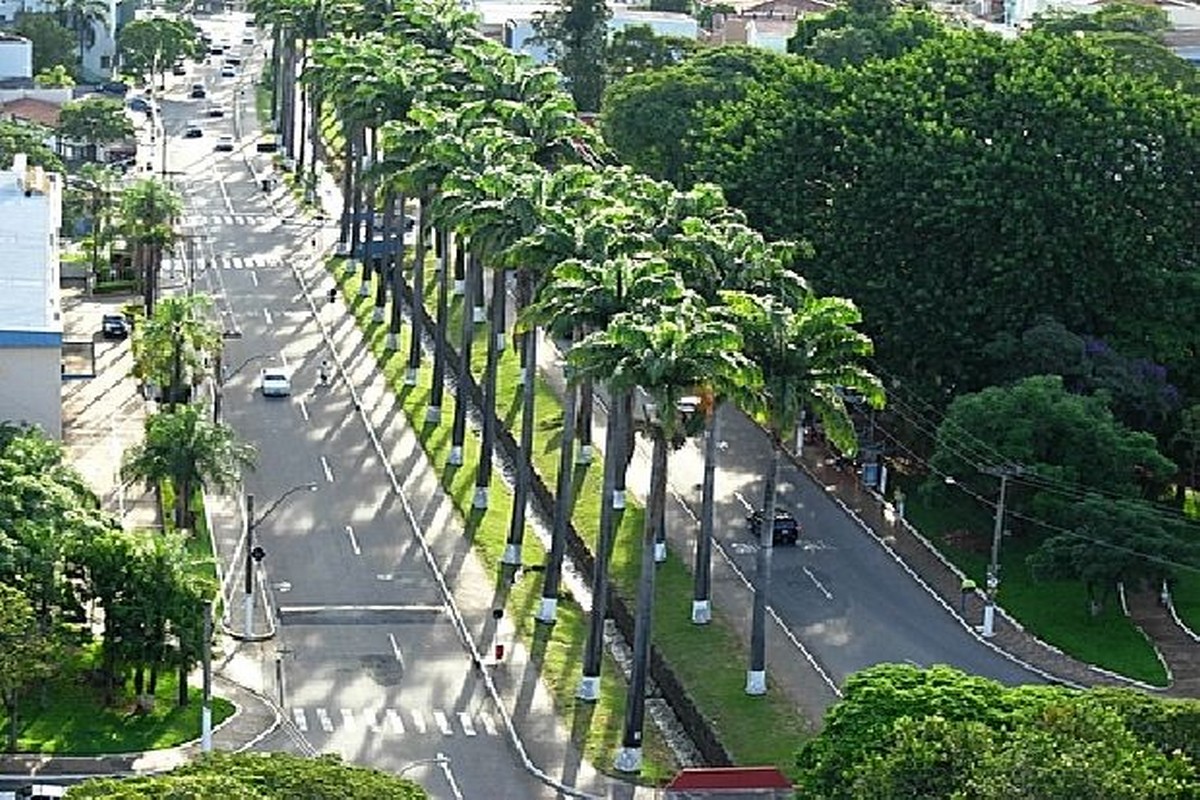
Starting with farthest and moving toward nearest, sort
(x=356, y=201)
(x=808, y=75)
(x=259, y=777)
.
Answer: (x=356, y=201) → (x=808, y=75) → (x=259, y=777)

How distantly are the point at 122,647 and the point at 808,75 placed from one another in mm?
54394

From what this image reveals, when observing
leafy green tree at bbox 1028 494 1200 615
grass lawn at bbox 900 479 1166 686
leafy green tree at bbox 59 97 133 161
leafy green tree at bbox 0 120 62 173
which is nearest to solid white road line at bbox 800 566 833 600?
grass lawn at bbox 900 479 1166 686

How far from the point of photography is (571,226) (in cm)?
9006

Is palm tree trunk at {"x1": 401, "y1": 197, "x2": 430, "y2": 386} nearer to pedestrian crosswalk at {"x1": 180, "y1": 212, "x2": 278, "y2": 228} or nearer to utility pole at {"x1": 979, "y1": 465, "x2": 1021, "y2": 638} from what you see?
utility pole at {"x1": 979, "y1": 465, "x2": 1021, "y2": 638}

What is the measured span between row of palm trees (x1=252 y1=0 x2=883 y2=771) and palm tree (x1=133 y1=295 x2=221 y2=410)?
10541mm

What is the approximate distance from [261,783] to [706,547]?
1396 inches

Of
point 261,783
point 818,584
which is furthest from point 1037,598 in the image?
point 261,783

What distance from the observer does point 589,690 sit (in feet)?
277

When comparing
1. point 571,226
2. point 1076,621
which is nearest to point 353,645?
point 571,226

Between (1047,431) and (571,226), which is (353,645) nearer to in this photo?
(571,226)

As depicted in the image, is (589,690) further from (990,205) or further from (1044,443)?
(990,205)

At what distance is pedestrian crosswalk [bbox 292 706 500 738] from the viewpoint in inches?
3169

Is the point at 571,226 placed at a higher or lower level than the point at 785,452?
higher

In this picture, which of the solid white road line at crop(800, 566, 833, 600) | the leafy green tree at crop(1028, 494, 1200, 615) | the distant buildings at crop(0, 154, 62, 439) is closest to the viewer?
the leafy green tree at crop(1028, 494, 1200, 615)
